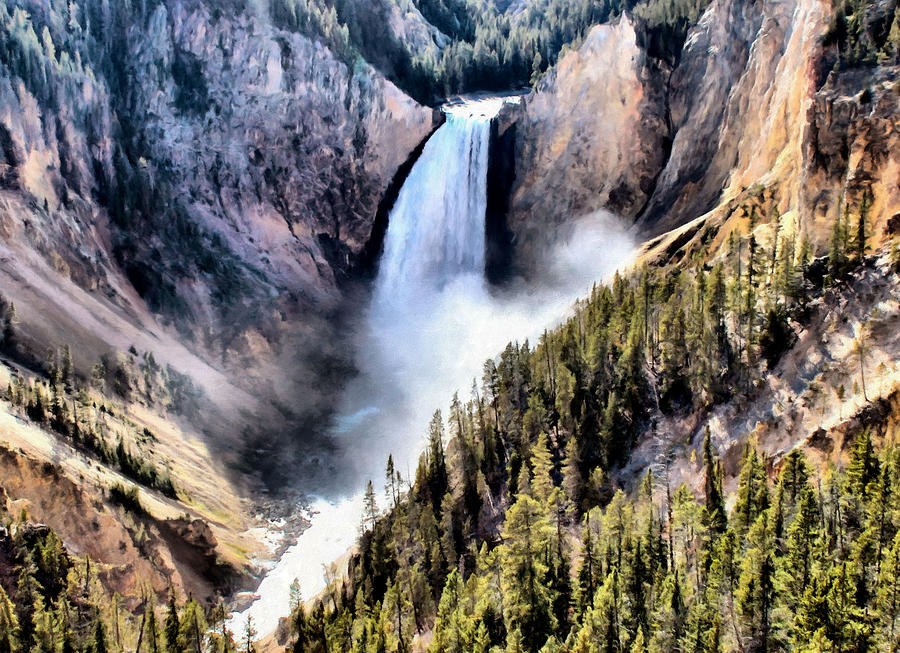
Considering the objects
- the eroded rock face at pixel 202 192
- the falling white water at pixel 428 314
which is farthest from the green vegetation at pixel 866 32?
the eroded rock face at pixel 202 192

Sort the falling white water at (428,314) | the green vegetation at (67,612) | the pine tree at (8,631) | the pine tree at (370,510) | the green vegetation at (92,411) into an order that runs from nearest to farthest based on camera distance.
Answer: the pine tree at (8,631), the green vegetation at (67,612), the green vegetation at (92,411), the pine tree at (370,510), the falling white water at (428,314)

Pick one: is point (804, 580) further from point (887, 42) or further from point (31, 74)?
point (31, 74)

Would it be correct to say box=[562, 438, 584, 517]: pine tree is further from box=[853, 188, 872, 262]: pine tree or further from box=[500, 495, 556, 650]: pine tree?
box=[853, 188, 872, 262]: pine tree

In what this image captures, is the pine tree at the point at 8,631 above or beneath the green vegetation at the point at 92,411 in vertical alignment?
beneath

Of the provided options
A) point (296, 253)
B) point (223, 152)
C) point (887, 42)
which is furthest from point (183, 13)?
point (887, 42)

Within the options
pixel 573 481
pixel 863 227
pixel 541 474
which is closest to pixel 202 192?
pixel 541 474

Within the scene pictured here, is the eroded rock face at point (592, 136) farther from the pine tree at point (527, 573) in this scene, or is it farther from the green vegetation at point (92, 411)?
the green vegetation at point (92, 411)

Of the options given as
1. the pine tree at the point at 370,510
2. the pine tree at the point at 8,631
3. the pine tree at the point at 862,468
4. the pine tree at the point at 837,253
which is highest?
the pine tree at the point at 837,253
